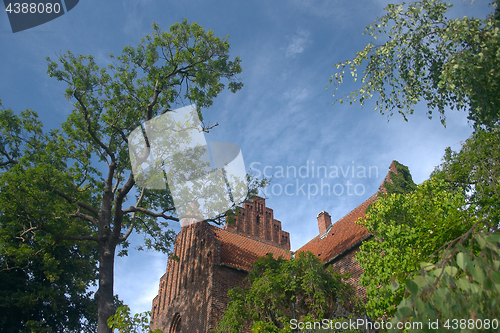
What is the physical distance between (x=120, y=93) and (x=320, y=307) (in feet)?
42.0

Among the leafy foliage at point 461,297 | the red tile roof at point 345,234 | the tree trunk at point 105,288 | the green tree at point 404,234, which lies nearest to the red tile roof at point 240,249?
the red tile roof at point 345,234

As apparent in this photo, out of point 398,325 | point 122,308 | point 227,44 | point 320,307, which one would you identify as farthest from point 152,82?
point 398,325

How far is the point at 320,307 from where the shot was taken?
11.6 meters

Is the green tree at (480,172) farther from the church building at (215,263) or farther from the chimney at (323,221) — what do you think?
the chimney at (323,221)

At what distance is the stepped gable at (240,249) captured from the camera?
60.6ft

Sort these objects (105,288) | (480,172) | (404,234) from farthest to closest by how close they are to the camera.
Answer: (480,172) → (105,288) → (404,234)

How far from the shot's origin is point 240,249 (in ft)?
68.0

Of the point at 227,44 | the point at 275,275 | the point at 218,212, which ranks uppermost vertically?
the point at 227,44

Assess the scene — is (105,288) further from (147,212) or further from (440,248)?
(440,248)

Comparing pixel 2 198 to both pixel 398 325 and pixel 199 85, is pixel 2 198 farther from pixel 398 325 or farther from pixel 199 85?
pixel 398 325

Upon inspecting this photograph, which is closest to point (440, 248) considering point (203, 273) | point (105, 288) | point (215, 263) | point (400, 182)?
point (105, 288)

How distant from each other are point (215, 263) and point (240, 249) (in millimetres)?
3563

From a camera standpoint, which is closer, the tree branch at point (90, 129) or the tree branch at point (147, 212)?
the tree branch at point (90, 129)

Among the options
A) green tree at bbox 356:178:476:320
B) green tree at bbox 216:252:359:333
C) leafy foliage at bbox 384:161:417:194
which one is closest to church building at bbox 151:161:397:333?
leafy foliage at bbox 384:161:417:194
